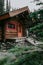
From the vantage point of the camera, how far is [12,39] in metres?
14.9

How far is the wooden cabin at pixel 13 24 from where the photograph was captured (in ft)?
47.9

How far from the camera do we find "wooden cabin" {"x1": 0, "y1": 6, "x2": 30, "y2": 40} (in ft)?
47.9

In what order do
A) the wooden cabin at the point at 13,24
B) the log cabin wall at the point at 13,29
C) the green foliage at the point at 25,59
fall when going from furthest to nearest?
the log cabin wall at the point at 13,29, the wooden cabin at the point at 13,24, the green foliage at the point at 25,59

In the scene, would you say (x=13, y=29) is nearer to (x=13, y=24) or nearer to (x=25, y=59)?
(x=13, y=24)

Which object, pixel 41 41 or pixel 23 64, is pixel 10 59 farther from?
pixel 41 41

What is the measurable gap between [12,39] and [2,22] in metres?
1.52

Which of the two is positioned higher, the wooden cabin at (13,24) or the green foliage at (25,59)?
the wooden cabin at (13,24)

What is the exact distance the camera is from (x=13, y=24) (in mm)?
16219

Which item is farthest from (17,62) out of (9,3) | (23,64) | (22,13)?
(9,3)

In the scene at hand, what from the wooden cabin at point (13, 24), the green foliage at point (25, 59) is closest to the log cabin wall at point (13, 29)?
the wooden cabin at point (13, 24)

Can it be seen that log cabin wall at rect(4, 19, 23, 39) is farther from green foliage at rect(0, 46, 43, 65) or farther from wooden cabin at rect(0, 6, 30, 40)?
green foliage at rect(0, 46, 43, 65)

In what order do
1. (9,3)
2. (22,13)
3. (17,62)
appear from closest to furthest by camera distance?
(17,62) → (22,13) → (9,3)

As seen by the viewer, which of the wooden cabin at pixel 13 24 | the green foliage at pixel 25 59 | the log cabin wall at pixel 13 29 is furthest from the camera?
the log cabin wall at pixel 13 29

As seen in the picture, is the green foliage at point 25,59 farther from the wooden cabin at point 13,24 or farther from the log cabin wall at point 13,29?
the log cabin wall at point 13,29
